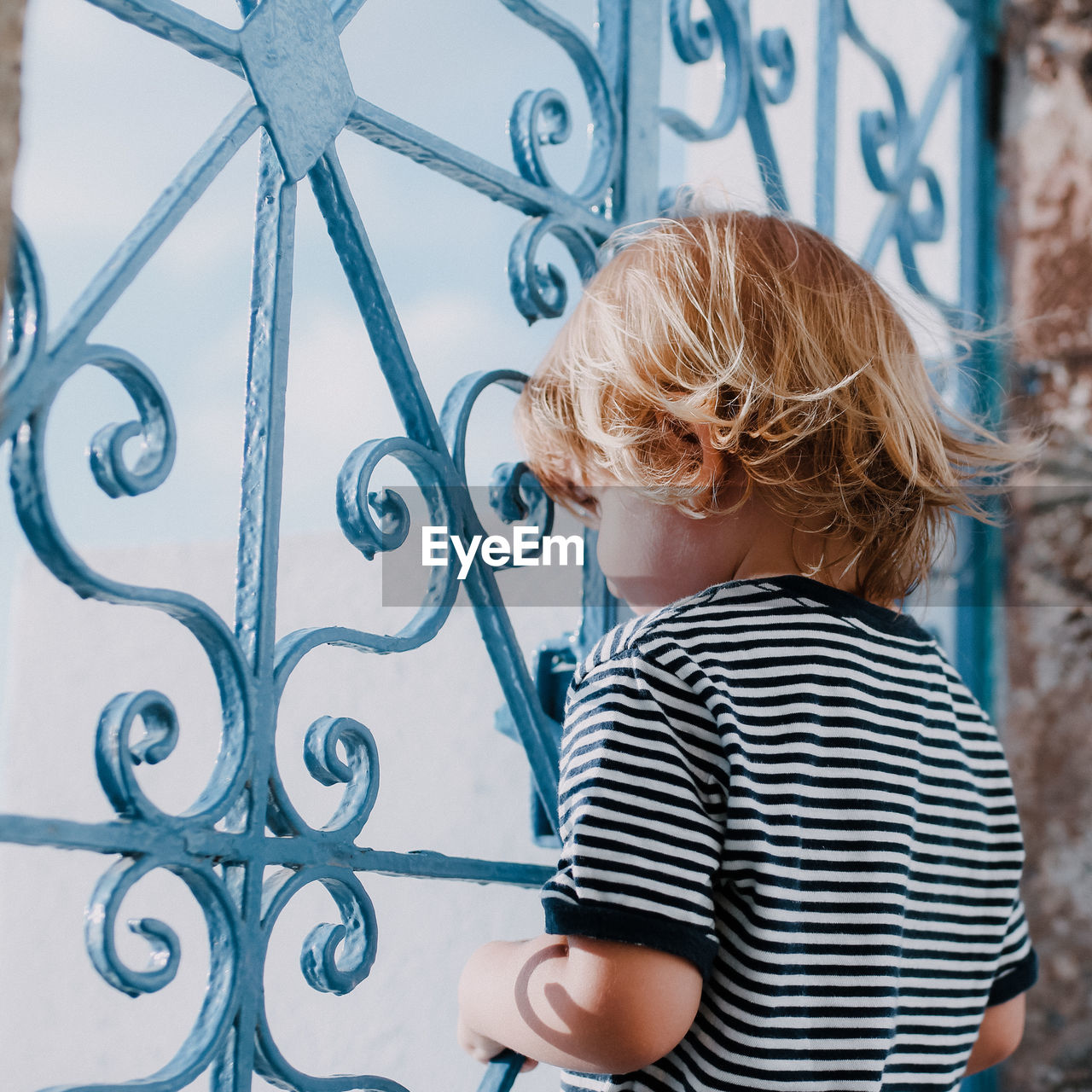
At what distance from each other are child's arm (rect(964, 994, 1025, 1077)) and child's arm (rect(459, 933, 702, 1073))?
0.37 metres

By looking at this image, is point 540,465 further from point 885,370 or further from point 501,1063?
point 501,1063

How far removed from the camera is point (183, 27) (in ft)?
2.43

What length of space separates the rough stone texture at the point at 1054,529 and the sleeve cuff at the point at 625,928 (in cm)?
102

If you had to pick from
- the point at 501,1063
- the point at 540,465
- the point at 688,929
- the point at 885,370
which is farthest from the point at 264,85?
the point at 501,1063

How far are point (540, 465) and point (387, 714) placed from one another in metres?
0.57

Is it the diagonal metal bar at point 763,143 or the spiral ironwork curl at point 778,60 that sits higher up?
the spiral ironwork curl at point 778,60

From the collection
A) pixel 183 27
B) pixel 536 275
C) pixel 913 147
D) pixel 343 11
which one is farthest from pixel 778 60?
pixel 183 27

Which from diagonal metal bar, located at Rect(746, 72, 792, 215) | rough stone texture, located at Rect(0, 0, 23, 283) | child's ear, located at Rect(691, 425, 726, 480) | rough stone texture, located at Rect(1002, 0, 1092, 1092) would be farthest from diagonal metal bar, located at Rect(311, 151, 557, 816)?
rough stone texture, located at Rect(1002, 0, 1092, 1092)

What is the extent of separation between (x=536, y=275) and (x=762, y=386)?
0.89 feet

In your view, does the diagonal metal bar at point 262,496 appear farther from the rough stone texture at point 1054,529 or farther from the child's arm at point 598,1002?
the rough stone texture at point 1054,529

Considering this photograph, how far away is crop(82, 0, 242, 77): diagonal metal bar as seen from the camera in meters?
0.72

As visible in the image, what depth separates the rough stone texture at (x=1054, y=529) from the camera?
4.91 feet

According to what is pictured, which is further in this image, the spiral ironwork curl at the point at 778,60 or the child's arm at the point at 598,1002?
the spiral ironwork curl at the point at 778,60

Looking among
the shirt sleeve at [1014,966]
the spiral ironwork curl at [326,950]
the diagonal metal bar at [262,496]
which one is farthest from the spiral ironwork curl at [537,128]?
the shirt sleeve at [1014,966]
